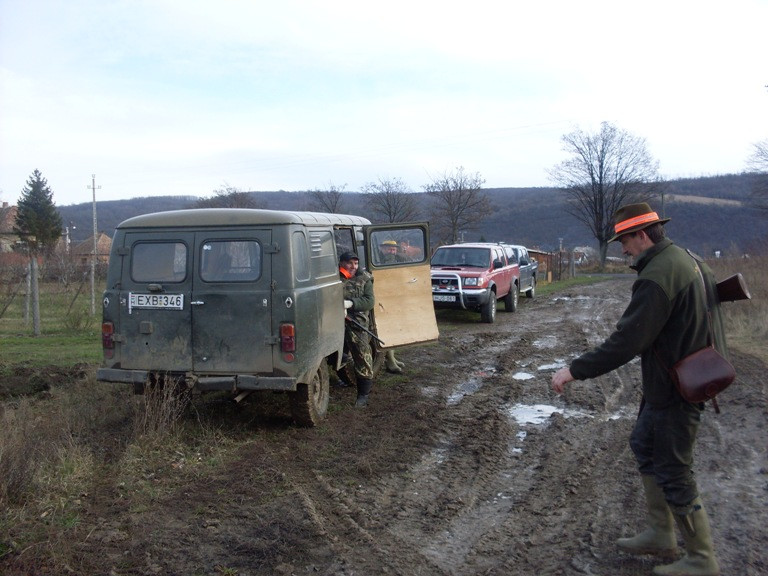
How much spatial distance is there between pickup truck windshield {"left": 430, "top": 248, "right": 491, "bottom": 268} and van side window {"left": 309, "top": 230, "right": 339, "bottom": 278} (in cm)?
952

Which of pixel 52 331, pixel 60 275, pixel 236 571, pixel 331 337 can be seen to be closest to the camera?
pixel 236 571

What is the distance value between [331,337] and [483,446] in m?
1.97

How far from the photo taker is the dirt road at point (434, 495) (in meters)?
4.08

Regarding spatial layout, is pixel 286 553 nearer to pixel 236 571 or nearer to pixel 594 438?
pixel 236 571

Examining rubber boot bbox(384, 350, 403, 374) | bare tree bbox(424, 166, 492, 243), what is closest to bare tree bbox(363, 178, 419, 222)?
bare tree bbox(424, 166, 492, 243)

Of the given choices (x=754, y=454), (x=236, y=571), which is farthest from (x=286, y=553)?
(x=754, y=454)

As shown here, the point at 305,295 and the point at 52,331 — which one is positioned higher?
the point at 305,295

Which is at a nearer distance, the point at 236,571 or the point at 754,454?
the point at 236,571

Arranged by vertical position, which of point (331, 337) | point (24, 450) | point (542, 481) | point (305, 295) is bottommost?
point (542, 481)

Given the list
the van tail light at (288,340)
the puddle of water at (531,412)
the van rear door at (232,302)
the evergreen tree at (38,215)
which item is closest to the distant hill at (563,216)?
the evergreen tree at (38,215)

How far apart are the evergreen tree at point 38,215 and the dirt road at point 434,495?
2052 inches

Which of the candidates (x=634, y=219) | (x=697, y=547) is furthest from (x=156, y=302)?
(x=697, y=547)

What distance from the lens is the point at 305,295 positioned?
6.40 meters

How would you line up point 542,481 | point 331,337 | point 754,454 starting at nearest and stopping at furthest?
A: 1. point 542,481
2. point 754,454
3. point 331,337
